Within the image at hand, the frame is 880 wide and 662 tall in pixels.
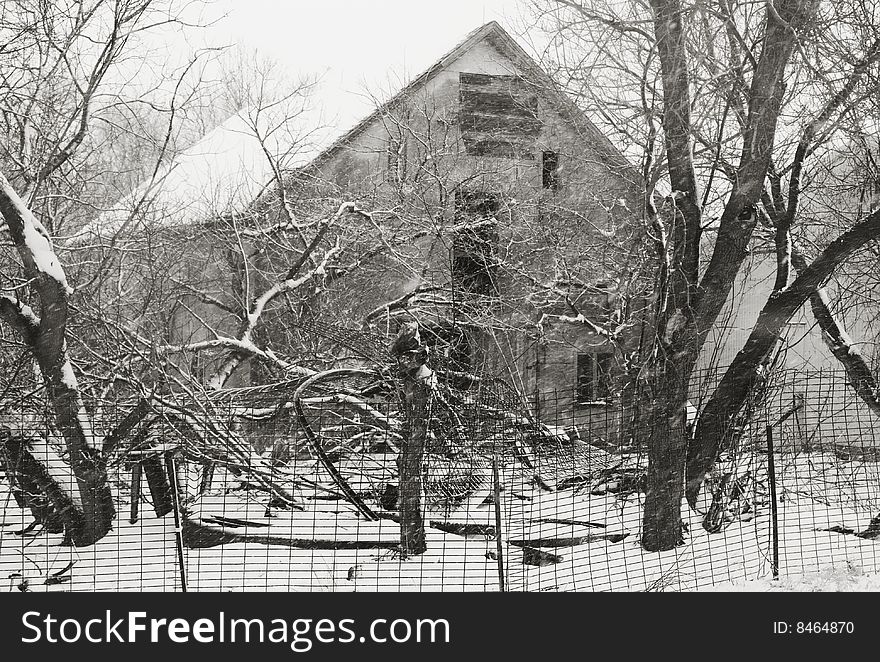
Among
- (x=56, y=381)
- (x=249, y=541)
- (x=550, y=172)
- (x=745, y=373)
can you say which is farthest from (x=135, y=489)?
(x=550, y=172)

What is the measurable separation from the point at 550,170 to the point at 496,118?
1.64 metres

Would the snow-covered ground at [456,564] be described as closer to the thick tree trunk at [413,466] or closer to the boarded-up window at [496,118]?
the thick tree trunk at [413,466]

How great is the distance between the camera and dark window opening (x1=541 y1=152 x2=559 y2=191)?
17761 mm

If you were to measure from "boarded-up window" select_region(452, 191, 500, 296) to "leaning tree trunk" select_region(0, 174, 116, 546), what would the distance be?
27.8ft

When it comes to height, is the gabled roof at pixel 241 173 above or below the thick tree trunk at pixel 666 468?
above

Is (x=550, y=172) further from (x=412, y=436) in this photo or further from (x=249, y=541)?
(x=249, y=541)

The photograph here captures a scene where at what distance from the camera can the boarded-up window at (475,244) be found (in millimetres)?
15508

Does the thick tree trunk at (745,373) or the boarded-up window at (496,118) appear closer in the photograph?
the thick tree trunk at (745,373)

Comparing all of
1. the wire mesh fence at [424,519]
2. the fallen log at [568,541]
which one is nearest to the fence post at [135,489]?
the wire mesh fence at [424,519]

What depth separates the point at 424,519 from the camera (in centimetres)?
619

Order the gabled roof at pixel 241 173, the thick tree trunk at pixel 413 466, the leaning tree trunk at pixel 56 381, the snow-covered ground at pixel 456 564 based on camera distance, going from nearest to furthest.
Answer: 1. the snow-covered ground at pixel 456 564
2. the thick tree trunk at pixel 413 466
3. the leaning tree trunk at pixel 56 381
4. the gabled roof at pixel 241 173

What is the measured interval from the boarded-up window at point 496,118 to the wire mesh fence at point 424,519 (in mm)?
9267
